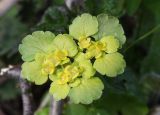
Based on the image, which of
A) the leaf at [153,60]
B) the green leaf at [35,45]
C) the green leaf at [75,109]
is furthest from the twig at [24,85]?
the leaf at [153,60]

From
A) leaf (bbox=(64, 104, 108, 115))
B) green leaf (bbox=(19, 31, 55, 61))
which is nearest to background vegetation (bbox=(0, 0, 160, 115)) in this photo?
leaf (bbox=(64, 104, 108, 115))

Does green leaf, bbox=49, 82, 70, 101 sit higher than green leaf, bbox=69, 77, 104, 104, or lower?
higher

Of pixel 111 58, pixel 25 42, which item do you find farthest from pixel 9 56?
pixel 111 58

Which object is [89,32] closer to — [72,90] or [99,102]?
[72,90]

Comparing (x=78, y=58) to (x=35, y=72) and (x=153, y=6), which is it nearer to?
(x=35, y=72)

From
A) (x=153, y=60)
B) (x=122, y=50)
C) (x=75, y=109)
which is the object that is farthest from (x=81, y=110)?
(x=153, y=60)

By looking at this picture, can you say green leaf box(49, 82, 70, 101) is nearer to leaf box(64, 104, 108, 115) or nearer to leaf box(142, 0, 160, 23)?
leaf box(64, 104, 108, 115)
